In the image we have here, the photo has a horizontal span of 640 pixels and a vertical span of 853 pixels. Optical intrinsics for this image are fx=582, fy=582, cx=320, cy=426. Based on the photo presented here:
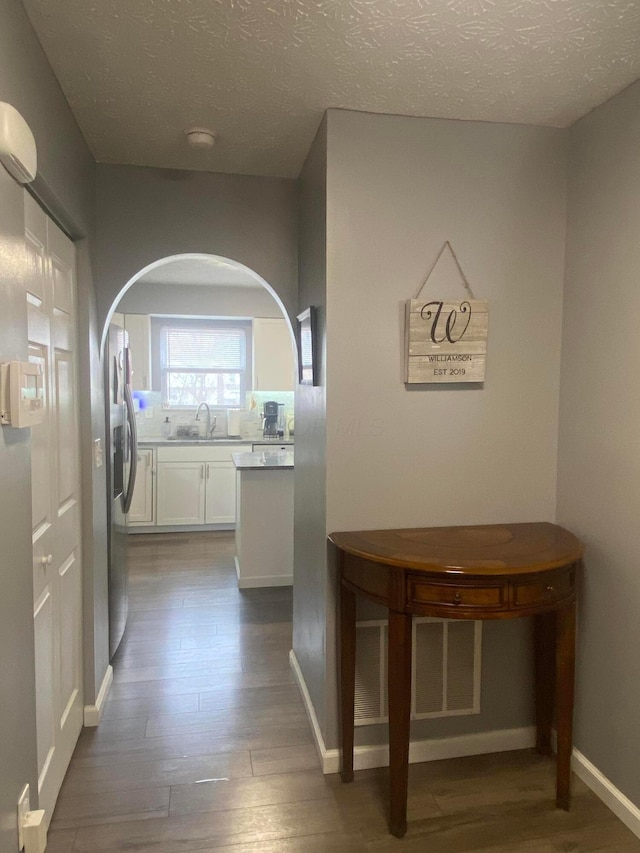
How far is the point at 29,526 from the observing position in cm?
168

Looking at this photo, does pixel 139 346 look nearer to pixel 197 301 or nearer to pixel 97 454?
pixel 197 301

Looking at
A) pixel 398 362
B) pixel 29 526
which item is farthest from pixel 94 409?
pixel 398 362

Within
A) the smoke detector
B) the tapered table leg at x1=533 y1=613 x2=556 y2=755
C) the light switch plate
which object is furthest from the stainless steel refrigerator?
the tapered table leg at x1=533 y1=613 x2=556 y2=755

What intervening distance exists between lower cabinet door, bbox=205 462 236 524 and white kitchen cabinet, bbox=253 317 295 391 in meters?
0.90

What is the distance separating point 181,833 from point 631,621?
1689 mm

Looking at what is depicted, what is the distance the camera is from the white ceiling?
498 cm

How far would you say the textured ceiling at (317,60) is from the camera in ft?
5.18

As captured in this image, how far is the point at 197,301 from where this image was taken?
6027mm

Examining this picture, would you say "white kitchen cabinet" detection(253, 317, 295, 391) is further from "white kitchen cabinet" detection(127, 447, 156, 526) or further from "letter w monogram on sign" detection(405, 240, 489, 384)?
"letter w monogram on sign" detection(405, 240, 489, 384)

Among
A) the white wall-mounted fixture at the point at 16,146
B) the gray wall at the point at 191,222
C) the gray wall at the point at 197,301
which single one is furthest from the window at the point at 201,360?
the white wall-mounted fixture at the point at 16,146

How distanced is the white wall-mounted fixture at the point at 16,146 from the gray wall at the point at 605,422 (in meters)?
1.86

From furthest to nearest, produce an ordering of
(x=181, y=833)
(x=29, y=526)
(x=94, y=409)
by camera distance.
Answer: (x=94, y=409) → (x=181, y=833) → (x=29, y=526)

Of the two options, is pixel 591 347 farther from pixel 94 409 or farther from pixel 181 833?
pixel 181 833

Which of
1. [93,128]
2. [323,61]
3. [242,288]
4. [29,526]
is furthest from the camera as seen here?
[242,288]
